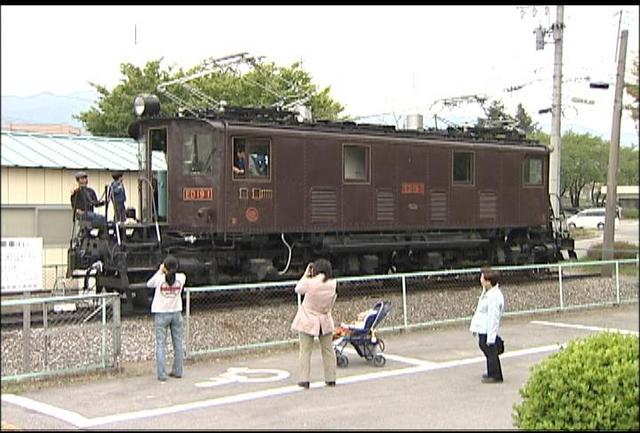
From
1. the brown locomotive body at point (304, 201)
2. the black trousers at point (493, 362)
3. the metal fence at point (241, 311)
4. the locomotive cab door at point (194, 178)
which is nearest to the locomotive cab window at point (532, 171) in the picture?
the brown locomotive body at point (304, 201)

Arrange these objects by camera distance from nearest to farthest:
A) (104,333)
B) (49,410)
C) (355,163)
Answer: (49,410), (104,333), (355,163)

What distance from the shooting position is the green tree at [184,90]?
122 feet

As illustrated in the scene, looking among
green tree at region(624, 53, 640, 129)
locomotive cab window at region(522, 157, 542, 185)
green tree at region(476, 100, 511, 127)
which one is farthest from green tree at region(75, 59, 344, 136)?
green tree at region(624, 53, 640, 129)

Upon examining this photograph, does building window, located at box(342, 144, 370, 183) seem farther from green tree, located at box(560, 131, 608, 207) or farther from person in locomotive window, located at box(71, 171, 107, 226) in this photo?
green tree, located at box(560, 131, 608, 207)

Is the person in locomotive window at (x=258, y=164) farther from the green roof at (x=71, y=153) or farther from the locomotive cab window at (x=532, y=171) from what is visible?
the locomotive cab window at (x=532, y=171)

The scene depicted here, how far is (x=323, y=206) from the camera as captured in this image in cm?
1680

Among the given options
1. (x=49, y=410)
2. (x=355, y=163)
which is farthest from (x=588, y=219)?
(x=49, y=410)

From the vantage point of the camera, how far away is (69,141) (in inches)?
740

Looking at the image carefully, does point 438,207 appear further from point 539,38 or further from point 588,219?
point 588,219

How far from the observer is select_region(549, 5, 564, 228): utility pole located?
23.2 metres

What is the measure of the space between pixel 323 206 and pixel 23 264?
10.2m

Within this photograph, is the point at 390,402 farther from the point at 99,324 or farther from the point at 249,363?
the point at 99,324

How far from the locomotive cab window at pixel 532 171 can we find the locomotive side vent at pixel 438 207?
3.22m

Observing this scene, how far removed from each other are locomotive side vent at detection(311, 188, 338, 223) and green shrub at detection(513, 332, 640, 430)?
413 inches
